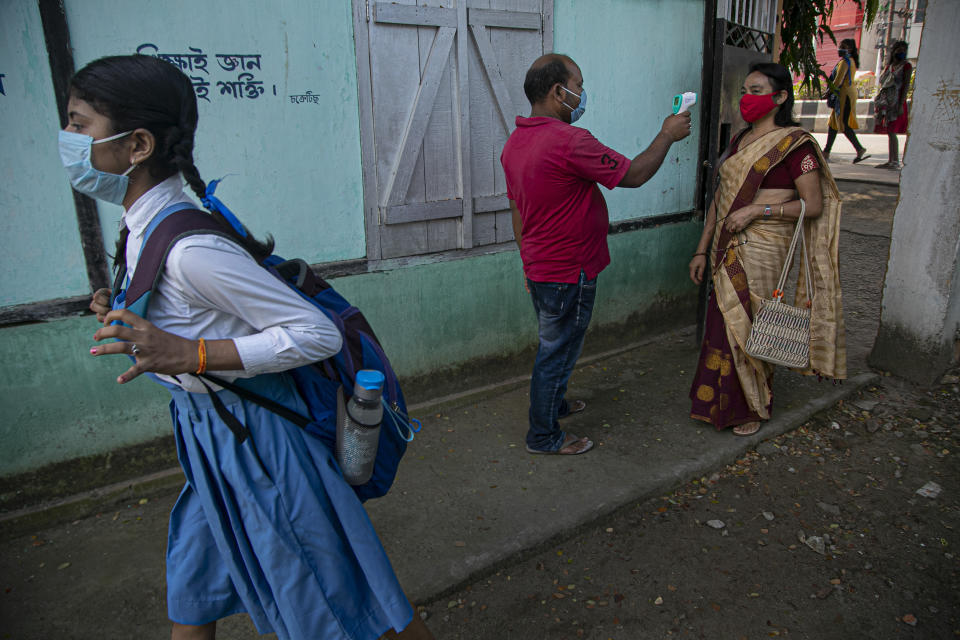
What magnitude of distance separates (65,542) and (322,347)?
88.8 inches

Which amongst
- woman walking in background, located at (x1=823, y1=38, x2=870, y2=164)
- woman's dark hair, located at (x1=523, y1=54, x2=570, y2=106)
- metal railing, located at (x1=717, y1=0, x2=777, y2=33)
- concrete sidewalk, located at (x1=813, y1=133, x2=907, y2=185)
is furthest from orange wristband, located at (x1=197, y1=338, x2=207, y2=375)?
woman walking in background, located at (x1=823, y1=38, x2=870, y2=164)

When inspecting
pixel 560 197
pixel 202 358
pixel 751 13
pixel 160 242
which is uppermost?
pixel 751 13

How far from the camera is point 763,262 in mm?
3432

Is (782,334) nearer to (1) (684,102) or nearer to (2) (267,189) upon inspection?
(1) (684,102)

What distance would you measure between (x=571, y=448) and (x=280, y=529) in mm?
2213

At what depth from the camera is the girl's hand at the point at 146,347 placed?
4.11 ft

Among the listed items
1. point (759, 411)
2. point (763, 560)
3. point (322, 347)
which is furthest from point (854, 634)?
point (322, 347)

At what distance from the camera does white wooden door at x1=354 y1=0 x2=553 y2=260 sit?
349 cm

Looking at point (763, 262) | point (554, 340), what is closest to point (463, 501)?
point (554, 340)

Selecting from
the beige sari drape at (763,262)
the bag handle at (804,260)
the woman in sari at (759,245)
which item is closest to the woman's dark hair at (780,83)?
the woman in sari at (759,245)

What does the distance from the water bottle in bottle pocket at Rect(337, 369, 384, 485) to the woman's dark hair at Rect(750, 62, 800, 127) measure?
278 centimetres

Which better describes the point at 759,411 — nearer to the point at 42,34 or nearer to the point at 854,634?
the point at 854,634

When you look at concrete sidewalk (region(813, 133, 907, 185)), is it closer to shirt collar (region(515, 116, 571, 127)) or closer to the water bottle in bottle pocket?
shirt collar (region(515, 116, 571, 127))

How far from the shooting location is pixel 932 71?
390 cm
